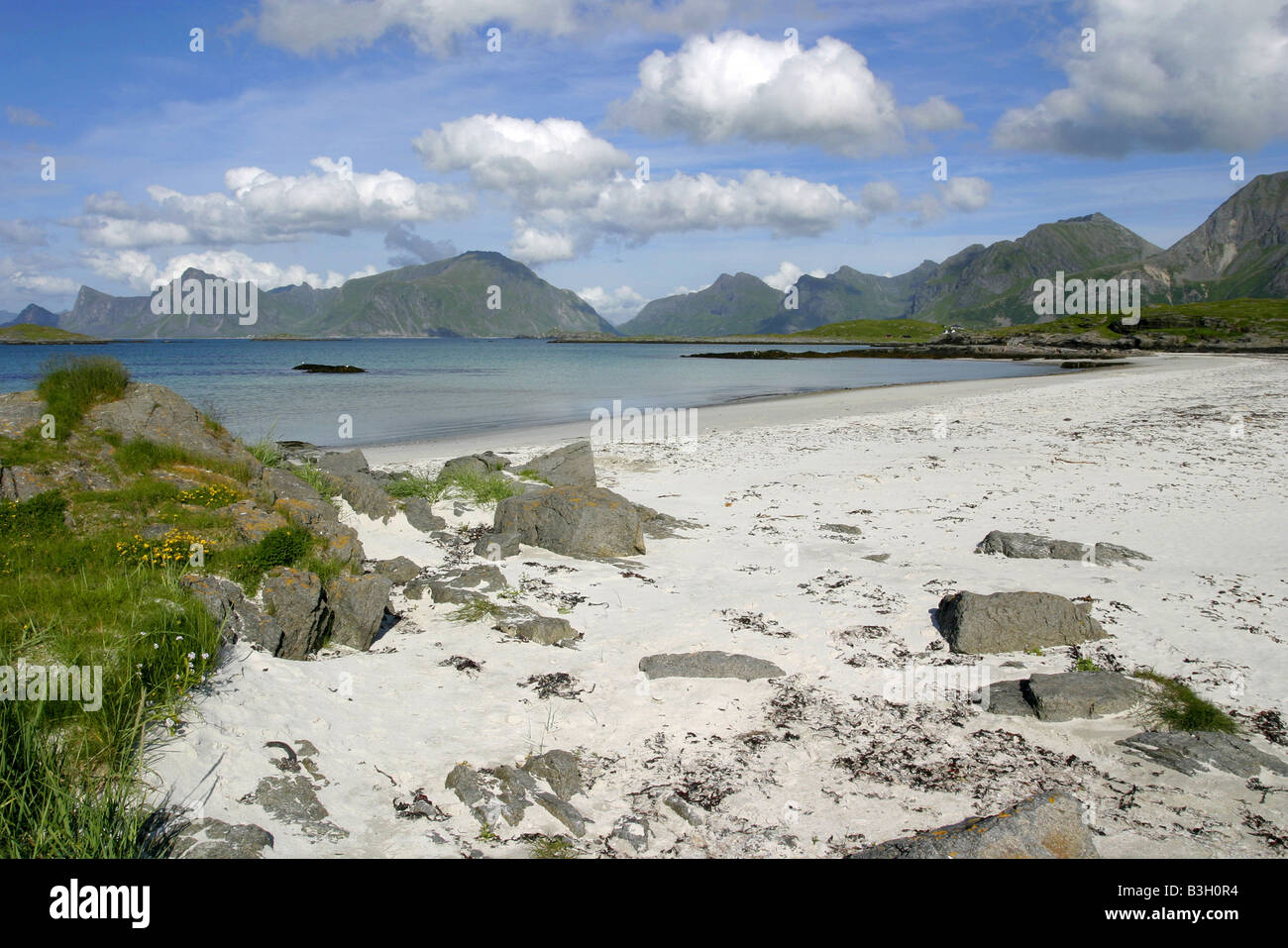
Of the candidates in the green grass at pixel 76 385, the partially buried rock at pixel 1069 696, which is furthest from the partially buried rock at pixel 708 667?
the green grass at pixel 76 385

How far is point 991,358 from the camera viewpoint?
100625 millimetres

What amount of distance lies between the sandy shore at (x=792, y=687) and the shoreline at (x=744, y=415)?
38.1ft

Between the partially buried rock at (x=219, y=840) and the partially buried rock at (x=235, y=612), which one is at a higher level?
the partially buried rock at (x=235, y=612)

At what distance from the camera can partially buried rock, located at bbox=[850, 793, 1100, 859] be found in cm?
479

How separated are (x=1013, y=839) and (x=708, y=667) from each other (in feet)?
11.8

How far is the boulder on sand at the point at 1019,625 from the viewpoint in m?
8.41

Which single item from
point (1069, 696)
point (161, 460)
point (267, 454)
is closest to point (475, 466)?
point (267, 454)

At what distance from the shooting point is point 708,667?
26.1ft

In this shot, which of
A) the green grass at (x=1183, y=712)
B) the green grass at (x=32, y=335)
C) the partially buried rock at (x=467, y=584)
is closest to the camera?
the green grass at (x=1183, y=712)

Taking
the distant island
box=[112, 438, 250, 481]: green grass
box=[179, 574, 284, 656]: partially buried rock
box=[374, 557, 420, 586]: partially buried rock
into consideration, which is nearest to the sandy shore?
box=[179, 574, 284, 656]: partially buried rock

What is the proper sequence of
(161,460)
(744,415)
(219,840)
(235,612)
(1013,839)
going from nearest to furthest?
(219,840) < (1013,839) < (235,612) < (161,460) < (744,415)

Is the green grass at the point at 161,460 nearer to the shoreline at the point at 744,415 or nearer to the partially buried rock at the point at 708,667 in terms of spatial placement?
the partially buried rock at the point at 708,667

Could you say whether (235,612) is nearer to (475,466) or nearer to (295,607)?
(295,607)

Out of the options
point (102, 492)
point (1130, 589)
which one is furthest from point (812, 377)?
point (102, 492)
